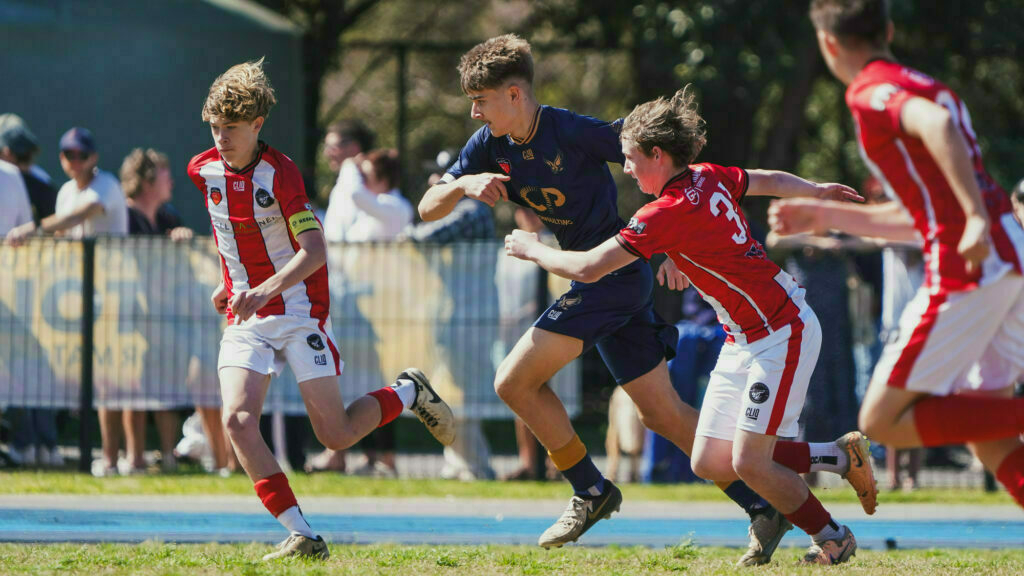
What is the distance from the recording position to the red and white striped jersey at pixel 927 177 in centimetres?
396

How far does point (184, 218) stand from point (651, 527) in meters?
6.67

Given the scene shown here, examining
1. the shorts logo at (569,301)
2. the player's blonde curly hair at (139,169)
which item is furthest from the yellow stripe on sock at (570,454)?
the player's blonde curly hair at (139,169)

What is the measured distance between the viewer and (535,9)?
14742mm

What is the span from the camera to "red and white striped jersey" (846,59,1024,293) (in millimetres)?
3961

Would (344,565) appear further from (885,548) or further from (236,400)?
(885,548)

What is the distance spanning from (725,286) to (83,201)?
621 centimetres

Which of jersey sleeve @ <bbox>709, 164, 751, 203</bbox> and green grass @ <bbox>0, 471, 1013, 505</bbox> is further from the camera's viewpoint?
green grass @ <bbox>0, 471, 1013, 505</bbox>

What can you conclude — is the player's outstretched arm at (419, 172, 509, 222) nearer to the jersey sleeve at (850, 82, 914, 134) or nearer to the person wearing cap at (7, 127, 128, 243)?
the jersey sleeve at (850, 82, 914, 134)

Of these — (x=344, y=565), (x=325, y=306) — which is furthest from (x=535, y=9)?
(x=344, y=565)

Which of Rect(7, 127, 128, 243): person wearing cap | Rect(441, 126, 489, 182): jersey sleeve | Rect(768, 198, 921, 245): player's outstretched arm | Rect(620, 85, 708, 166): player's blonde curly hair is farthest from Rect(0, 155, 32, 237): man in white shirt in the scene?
Rect(768, 198, 921, 245): player's outstretched arm

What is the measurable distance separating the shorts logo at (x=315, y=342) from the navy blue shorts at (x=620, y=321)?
1.00 meters

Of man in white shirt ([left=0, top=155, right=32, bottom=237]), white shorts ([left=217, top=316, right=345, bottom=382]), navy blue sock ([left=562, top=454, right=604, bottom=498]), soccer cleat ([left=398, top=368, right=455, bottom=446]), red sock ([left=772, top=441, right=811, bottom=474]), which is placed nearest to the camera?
red sock ([left=772, top=441, right=811, bottom=474])

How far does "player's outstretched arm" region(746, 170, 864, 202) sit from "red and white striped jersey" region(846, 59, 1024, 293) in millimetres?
1224

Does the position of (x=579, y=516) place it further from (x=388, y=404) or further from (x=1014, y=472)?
(x=1014, y=472)
